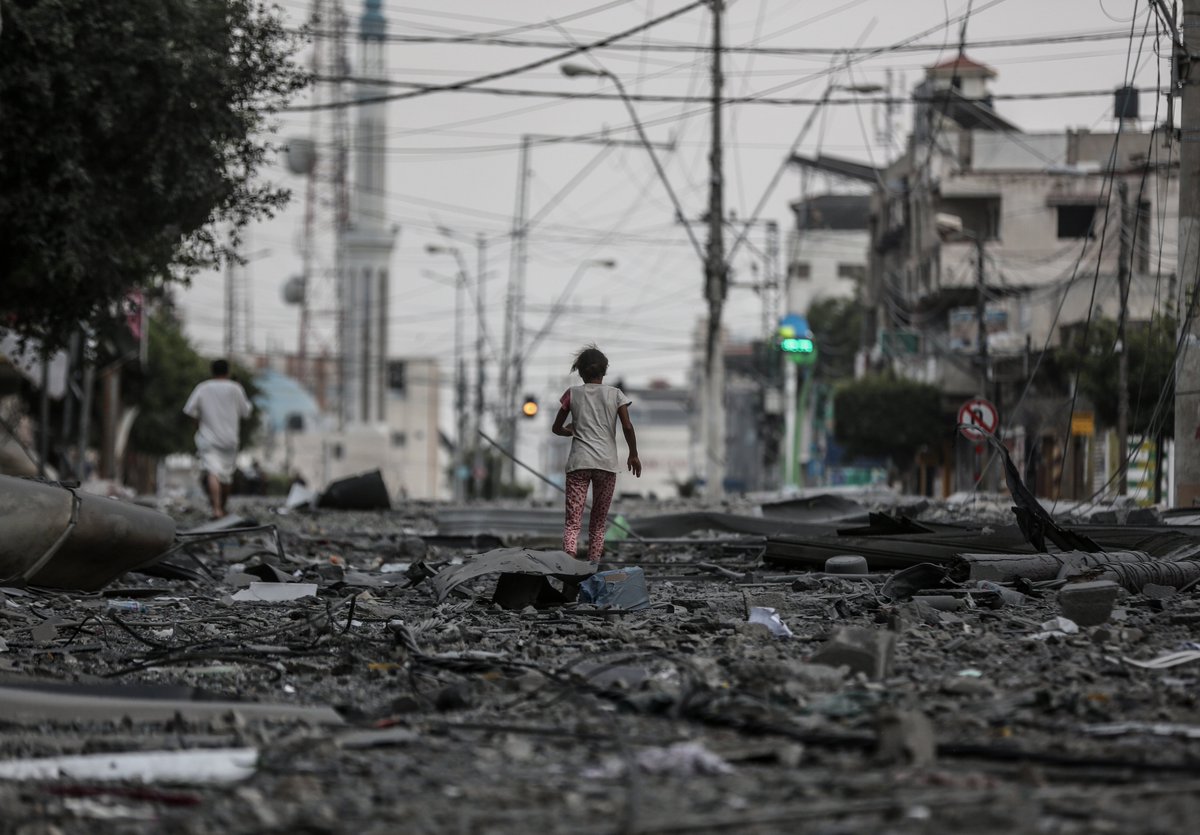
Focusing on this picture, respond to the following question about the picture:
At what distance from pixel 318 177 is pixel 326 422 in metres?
18.9

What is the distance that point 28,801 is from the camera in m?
4.78

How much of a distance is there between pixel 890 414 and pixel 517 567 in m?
52.2

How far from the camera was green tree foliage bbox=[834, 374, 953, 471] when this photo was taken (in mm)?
60656

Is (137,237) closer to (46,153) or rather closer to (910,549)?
(46,153)

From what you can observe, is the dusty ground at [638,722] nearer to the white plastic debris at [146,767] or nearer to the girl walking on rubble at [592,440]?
the white plastic debris at [146,767]

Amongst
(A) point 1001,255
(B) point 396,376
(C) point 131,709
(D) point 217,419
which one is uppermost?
(A) point 1001,255

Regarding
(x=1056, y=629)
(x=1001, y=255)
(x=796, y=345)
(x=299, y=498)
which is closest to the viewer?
(x=1056, y=629)

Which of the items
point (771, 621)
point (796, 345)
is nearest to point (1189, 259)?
point (771, 621)

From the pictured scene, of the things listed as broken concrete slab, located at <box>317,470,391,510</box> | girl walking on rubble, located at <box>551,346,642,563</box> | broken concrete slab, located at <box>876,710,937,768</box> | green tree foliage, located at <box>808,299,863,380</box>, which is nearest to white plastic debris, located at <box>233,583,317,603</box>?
girl walking on rubble, located at <box>551,346,642,563</box>

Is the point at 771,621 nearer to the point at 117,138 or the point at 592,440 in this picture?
the point at 592,440

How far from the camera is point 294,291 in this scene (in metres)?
98.3

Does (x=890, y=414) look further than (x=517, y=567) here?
Yes

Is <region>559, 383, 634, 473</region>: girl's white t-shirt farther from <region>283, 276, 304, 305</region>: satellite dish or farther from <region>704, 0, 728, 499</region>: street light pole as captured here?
<region>283, 276, 304, 305</region>: satellite dish

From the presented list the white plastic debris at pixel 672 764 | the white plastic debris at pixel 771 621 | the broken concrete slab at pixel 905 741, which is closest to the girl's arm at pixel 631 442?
the white plastic debris at pixel 771 621
